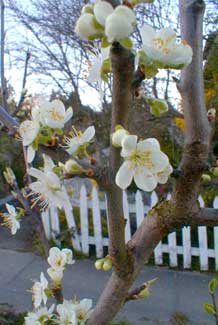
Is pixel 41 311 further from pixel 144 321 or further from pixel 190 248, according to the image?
pixel 190 248

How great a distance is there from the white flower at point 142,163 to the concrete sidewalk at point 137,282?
2514 millimetres

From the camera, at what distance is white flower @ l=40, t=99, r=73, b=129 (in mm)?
677

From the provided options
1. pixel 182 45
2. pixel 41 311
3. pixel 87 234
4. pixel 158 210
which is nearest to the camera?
pixel 182 45

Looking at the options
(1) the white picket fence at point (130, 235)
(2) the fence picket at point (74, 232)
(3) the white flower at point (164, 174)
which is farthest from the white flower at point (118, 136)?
(2) the fence picket at point (74, 232)

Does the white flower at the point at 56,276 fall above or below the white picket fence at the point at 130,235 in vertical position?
above

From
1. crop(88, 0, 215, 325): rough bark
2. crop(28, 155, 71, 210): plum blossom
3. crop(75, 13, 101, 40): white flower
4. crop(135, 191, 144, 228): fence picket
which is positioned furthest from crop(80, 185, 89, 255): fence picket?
crop(75, 13, 101, 40): white flower

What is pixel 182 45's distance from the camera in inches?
A: 23.8

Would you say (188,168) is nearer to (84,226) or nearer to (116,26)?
(116,26)

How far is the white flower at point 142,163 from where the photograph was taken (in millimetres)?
600

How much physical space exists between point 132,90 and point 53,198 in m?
0.26

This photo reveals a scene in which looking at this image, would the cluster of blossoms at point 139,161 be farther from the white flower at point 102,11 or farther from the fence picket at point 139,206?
the fence picket at point 139,206

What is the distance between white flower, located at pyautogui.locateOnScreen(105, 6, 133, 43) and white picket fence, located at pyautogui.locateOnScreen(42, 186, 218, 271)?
3.26 meters

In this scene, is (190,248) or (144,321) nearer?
(144,321)

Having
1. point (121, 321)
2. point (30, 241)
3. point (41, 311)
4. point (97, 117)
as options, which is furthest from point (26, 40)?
point (41, 311)
